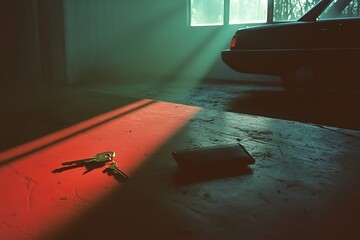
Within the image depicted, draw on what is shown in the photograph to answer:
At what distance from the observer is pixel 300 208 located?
1.54 metres

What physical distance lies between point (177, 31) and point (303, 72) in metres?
4.42

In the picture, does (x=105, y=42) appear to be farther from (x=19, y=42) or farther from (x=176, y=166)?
(x=176, y=166)

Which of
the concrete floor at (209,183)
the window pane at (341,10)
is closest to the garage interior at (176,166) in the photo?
the concrete floor at (209,183)

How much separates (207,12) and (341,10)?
10.7ft

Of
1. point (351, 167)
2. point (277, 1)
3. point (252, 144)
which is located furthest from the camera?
point (277, 1)

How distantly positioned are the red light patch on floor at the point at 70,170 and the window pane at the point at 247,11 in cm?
417

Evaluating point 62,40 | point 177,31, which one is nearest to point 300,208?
point 62,40

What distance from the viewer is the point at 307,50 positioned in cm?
471

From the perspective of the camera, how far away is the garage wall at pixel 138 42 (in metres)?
7.64

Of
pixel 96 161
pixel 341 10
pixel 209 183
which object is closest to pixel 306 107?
pixel 341 10

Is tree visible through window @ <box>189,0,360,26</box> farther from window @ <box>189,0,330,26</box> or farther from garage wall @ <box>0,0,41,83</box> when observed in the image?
garage wall @ <box>0,0,41,83</box>

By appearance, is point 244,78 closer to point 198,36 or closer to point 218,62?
point 218,62

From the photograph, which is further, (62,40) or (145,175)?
(62,40)

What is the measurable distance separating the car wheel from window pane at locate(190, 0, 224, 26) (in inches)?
127
